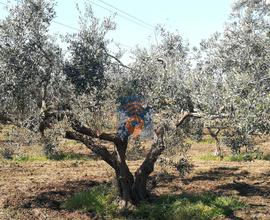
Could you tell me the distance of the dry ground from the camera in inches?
692

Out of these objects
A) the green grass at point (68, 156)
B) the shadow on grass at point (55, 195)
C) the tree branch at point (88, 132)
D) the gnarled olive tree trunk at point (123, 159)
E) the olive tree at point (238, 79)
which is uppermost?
the olive tree at point (238, 79)

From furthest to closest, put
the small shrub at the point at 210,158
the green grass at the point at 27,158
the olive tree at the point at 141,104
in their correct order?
the small shrub at the point at 210,158, the green grass at the point at 27,158, the olive tree at the point at 141,104

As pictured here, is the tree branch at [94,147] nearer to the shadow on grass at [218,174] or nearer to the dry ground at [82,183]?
the dry ground at [82,183]

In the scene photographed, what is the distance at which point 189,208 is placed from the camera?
1634cm

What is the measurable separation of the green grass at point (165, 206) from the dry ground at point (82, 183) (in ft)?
1.71

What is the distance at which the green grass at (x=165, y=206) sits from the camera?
1625 cm

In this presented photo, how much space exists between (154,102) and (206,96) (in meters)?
1.96

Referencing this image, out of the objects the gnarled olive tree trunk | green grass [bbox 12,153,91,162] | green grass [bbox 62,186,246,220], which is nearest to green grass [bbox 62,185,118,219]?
green grass [bbox 62,186,246,220]

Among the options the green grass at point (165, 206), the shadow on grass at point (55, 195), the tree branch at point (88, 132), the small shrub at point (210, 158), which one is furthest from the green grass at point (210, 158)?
the tree branch at point (88, 132)

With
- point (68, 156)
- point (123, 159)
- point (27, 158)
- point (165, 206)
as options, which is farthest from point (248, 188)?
point (27, 158)

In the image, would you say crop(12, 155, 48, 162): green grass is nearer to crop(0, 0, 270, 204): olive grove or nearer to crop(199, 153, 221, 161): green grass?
crop(199, 153, 221, 161): green grass

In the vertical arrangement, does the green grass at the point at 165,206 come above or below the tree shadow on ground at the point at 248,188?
below

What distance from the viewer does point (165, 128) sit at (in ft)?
51.9

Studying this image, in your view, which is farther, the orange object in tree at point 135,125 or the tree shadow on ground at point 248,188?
the tree shadow on ground at point 248,188
